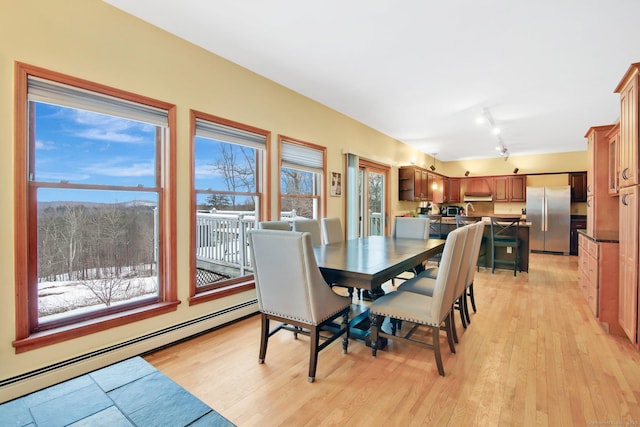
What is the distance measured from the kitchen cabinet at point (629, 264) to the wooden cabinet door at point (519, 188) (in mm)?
6294

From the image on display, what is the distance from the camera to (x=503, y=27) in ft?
A: 8.23

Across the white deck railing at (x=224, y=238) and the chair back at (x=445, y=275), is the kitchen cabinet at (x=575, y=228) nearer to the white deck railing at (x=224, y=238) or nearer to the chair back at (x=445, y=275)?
the chair back at (x=445, y=275)

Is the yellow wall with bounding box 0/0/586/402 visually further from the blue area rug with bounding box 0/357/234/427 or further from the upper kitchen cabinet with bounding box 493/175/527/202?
the upper kitchen cabinet with bounding box 493/175/527/202

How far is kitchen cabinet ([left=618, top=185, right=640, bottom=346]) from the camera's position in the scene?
7.91ft

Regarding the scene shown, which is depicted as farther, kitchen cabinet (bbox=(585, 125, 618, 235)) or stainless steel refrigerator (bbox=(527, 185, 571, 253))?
stainless steel refrigerator (bbox=(527, 185, 571, 253))

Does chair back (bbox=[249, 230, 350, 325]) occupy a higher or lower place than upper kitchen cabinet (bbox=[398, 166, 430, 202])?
lower

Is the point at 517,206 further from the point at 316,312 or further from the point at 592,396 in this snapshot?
the point at 316,312

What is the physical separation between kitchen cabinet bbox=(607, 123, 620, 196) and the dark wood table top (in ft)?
6.02

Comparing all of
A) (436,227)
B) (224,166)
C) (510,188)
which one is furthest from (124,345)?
(510,188)

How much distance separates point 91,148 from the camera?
2.35 m

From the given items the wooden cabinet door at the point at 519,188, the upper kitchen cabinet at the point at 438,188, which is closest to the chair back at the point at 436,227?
the upper kitchen cabinet at the point at 438,188

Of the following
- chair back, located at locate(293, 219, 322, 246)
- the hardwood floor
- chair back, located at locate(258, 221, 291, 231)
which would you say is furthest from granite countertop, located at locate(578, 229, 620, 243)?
chair back, located at locate(258, 221, 291, 231)

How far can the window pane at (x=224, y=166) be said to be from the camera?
10.1 ft

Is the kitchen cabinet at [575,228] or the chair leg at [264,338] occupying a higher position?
the kitchen cabinet at [575,228]
